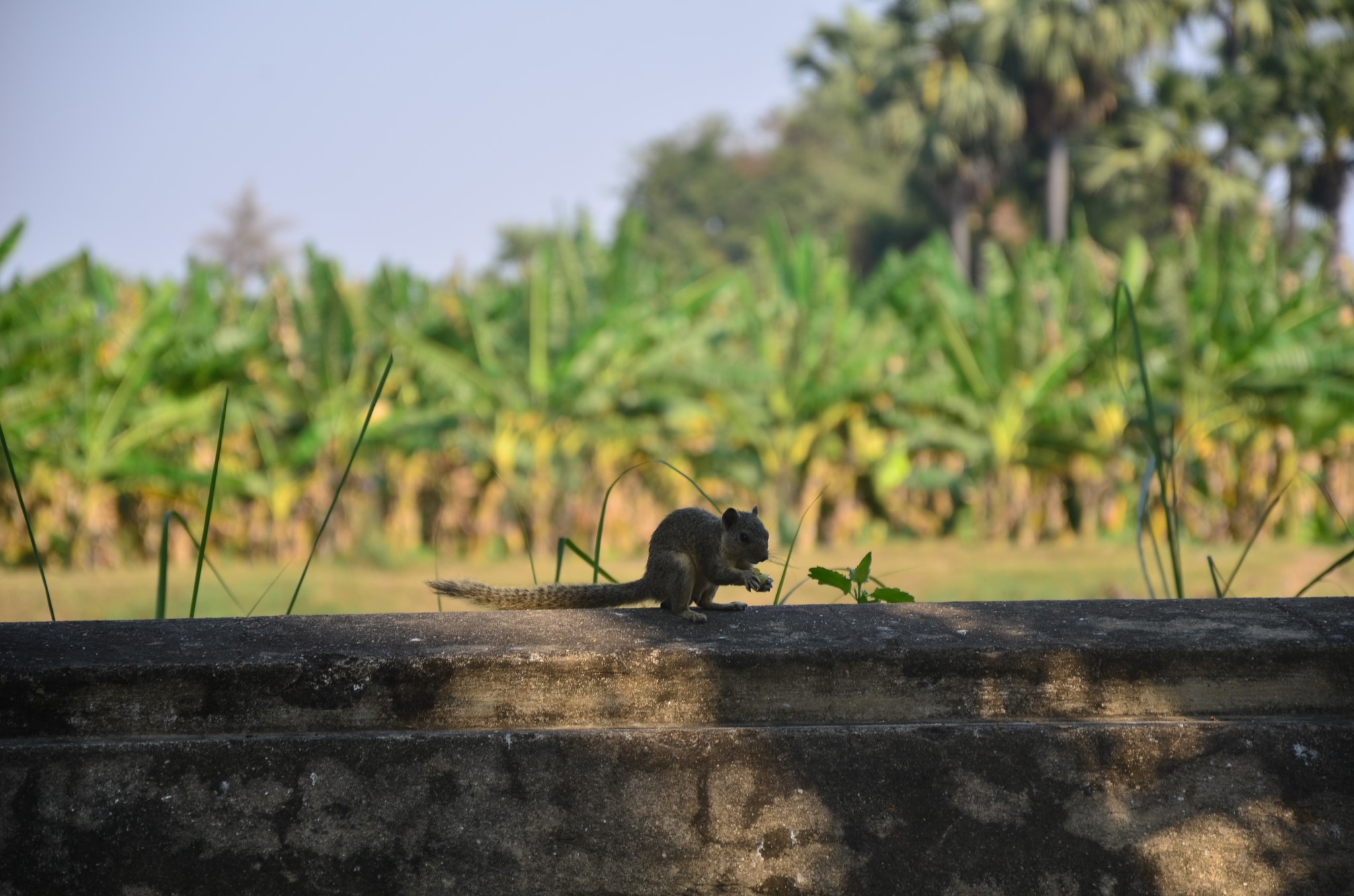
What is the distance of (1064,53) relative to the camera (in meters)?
26.1

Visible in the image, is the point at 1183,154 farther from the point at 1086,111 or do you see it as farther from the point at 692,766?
the point at 692,766

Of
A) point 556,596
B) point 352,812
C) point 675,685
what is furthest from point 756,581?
point 352,812

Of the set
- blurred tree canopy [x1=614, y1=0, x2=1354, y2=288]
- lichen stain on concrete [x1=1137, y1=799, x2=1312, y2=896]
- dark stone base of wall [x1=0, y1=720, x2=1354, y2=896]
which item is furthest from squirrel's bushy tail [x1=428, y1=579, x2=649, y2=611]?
blurred tree canopy [x1=614, y1=0, x2=1354, y2=288]

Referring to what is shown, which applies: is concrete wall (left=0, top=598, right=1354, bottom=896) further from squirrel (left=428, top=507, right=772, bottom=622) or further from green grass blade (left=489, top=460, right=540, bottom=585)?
green grass blade (left=489, top=460, right=540, bottom=585)

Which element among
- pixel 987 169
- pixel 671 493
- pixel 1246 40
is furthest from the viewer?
pixel 987 169

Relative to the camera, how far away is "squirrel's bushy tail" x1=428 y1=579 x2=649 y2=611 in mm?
2197

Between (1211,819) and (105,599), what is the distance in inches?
271

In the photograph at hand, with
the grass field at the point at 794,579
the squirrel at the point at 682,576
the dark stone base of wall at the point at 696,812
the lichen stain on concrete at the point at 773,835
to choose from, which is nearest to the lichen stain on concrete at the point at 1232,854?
the dark stone base of wall at the point at 696,812

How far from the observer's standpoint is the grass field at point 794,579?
23.0 ft

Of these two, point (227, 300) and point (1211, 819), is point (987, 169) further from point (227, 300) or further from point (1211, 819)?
point (1211, 819)

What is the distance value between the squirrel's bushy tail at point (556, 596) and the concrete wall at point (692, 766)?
39 centimetres

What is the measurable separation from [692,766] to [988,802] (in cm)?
42

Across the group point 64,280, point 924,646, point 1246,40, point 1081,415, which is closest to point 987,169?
point 1246,40

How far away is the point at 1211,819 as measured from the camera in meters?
1.62
